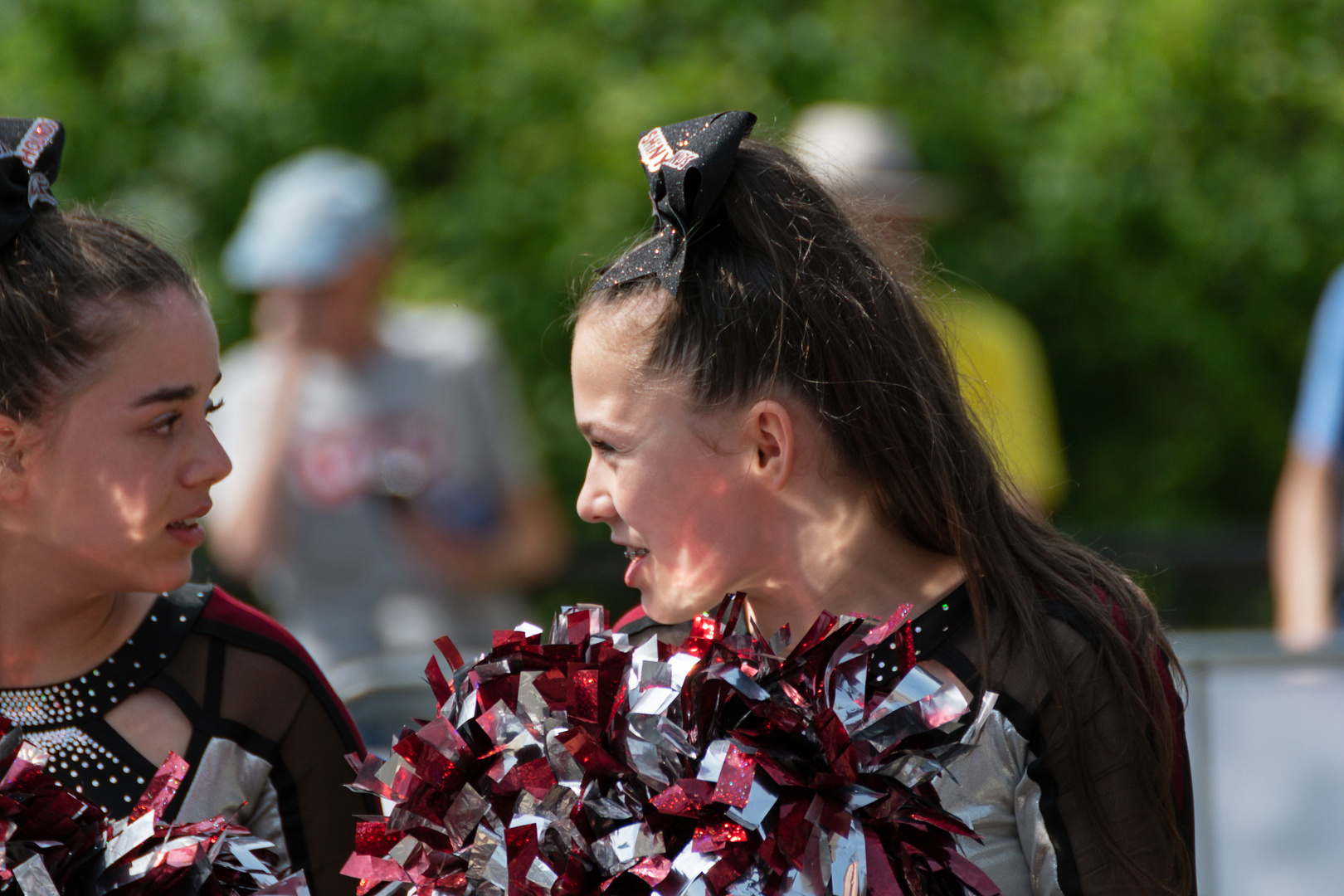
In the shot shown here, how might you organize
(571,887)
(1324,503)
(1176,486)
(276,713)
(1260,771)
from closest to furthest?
1. (571,887)
2. (276,713)
3. (1260,771)
4. (1324,503)
5. (1176,486)

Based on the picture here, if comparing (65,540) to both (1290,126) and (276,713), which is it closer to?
(276,713)

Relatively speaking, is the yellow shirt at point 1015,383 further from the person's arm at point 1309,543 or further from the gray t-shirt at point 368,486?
the gray t-shirt at point 368,486

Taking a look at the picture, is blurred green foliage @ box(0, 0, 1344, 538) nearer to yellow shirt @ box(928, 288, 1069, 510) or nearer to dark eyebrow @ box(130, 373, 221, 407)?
yellow shirt @ box(928, 288, 1069, 510)

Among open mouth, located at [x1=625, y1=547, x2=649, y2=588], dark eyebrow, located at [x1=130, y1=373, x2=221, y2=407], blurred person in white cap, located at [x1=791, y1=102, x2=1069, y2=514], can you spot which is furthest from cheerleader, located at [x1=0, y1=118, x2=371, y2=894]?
blurred person in white cap, located at [x1=791, y1=102, x2=1069, y2=514]

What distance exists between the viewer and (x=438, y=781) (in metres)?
1.62

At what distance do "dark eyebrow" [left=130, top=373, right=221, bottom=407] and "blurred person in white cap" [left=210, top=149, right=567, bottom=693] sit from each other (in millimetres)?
1977

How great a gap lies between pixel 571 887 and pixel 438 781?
211mm

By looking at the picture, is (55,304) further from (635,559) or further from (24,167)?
(635,559)

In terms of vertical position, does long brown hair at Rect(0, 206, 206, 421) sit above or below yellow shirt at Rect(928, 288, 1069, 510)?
above

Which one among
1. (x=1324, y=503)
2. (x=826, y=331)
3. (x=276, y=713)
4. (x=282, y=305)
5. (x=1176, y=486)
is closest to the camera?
(x=826, y=331)

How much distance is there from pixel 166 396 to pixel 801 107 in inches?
162

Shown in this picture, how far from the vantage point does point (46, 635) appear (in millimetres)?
1955

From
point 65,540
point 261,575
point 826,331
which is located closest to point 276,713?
point 65,540

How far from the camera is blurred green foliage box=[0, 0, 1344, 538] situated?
5.72m
